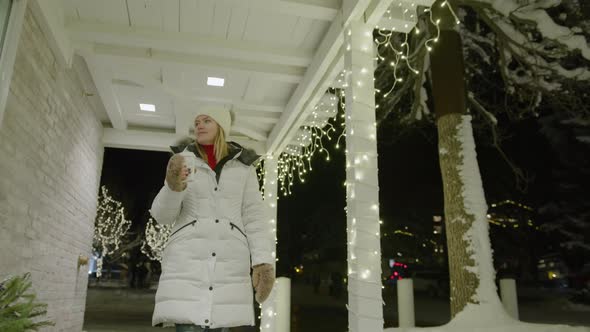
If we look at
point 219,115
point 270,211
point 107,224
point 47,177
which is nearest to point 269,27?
point 219,115

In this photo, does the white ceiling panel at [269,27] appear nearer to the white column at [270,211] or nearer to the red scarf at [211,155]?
the red scarf at [211,155]

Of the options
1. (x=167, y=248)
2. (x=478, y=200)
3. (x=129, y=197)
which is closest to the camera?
(x=167, y=248)

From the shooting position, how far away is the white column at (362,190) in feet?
8.07

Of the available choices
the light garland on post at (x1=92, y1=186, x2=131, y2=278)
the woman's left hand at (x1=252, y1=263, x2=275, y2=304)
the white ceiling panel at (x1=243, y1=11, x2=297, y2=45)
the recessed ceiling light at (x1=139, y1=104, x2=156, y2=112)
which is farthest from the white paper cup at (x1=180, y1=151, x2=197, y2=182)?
the light garland on post at (x1=92, y1=186, x2=131, y2=278)

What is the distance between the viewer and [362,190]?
103 inches

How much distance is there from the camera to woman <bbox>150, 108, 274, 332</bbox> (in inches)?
63.6

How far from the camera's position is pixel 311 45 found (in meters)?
3.75

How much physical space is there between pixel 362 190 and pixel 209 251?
3.92 feet

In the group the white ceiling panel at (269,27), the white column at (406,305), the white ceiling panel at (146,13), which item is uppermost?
the white ceiling panel at (146,13)

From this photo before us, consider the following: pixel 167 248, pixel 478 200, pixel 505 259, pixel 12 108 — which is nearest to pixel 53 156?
pixel 12 108

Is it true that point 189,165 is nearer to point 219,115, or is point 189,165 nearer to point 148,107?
point 219,115

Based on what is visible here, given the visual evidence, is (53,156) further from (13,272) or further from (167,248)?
(167,248)

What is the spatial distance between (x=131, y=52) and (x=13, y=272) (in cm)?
197

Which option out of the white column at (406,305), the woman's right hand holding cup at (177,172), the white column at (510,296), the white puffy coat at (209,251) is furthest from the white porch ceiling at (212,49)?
the white column at (510,296)
